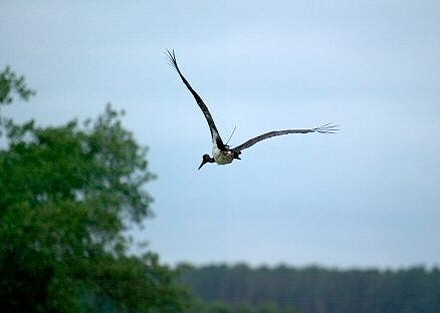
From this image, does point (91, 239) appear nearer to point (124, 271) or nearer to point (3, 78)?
point (124, 271)

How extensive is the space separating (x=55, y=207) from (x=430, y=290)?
11.7 m

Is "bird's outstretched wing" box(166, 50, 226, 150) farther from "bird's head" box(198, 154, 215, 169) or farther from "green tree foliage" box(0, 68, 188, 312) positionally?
"green tree foliage" box(0, 68, 188, 312)

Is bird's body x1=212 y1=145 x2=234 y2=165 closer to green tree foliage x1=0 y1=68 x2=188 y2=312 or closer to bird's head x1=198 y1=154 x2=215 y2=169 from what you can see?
bird's head x1=198 y1=154 x2=215 y2=169

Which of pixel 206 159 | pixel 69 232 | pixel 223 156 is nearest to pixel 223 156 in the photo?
pixel 223 156

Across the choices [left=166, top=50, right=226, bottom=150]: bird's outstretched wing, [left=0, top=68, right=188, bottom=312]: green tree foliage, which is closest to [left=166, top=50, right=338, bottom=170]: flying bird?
[left=166, top=50, right=226, bottom=150]: bird's outstretched wing

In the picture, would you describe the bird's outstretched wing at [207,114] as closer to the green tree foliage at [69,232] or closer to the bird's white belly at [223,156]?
the bird's white belly at [223,156]

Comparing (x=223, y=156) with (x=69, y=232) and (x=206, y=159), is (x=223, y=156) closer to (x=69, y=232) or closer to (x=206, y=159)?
(x=206, y=159)

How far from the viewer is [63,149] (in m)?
49.3

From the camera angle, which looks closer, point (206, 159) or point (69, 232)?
point (206, 159)

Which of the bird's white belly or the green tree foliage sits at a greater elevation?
the green tree foliage

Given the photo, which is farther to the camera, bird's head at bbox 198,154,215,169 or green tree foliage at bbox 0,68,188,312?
green tree foliage at bbox 0,68,188,312

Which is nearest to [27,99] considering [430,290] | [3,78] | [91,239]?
[3,78]

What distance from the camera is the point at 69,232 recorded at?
1777 inches

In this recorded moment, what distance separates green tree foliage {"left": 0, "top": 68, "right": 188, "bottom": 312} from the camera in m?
45.1
